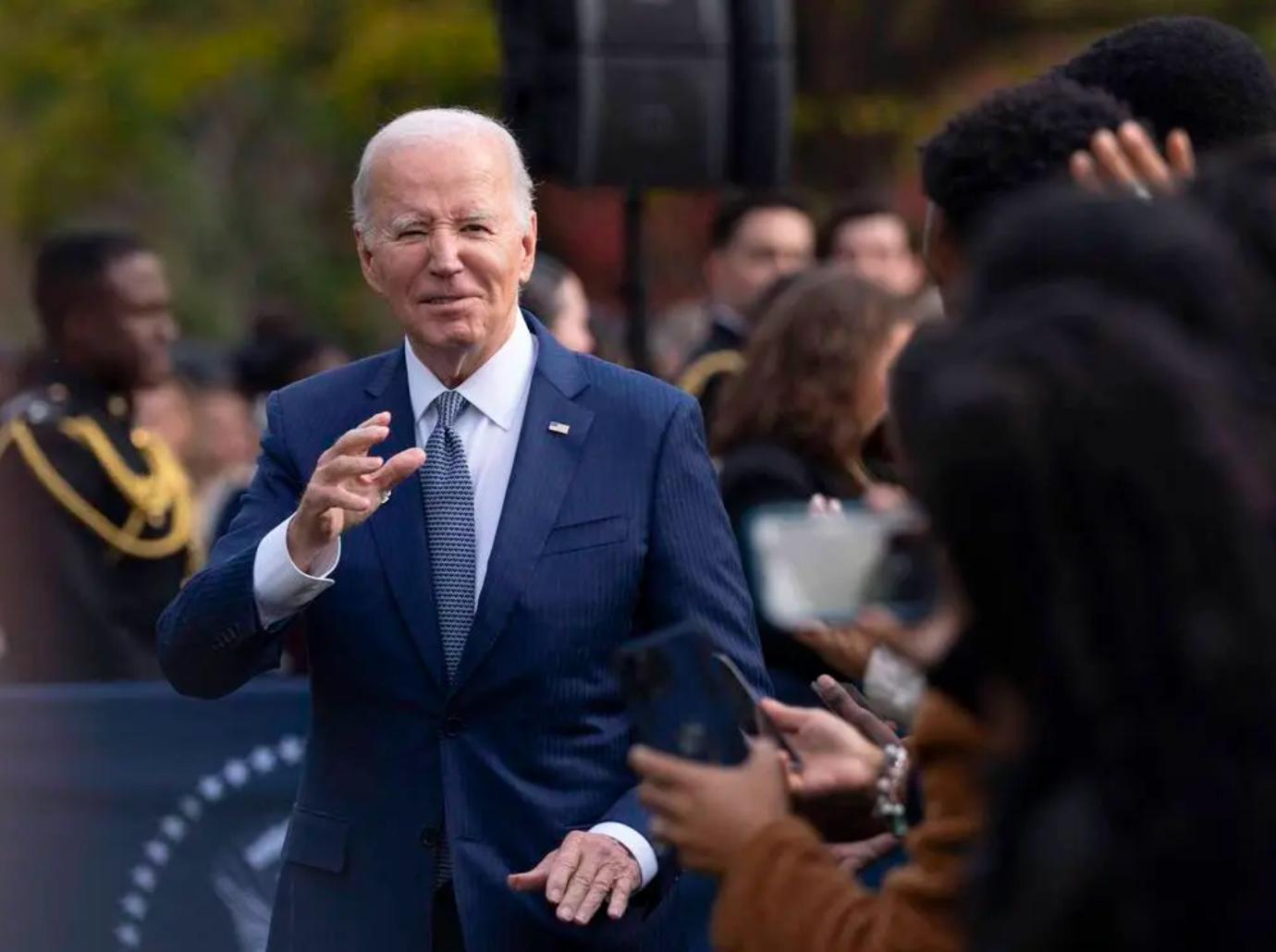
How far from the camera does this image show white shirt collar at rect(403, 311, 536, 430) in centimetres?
384

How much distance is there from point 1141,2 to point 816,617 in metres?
17.7

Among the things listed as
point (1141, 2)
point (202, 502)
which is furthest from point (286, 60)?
point (202, 502)

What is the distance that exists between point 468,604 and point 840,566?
1.57 meters

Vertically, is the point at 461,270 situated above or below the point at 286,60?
above

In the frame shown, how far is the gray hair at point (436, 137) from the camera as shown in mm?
3826

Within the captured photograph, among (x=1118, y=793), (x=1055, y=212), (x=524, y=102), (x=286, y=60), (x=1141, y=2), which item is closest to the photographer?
(x=1118, y=793)

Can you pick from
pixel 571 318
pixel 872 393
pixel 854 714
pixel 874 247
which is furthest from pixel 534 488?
pixel 874 247

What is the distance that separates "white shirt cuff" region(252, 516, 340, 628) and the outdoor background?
1338cm

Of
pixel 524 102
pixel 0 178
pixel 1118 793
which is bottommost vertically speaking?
pixel 0 178

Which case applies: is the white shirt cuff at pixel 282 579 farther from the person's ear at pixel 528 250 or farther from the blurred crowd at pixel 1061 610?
the blurred crowd at pixel 1061 610

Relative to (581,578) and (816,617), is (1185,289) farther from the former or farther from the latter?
(581,578)

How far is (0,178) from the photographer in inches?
961

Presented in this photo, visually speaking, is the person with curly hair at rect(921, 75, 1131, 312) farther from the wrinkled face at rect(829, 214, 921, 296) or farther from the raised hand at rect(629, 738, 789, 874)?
the wrinkled face at rect(829, 214, 921, 296)

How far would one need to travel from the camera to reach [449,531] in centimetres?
377
